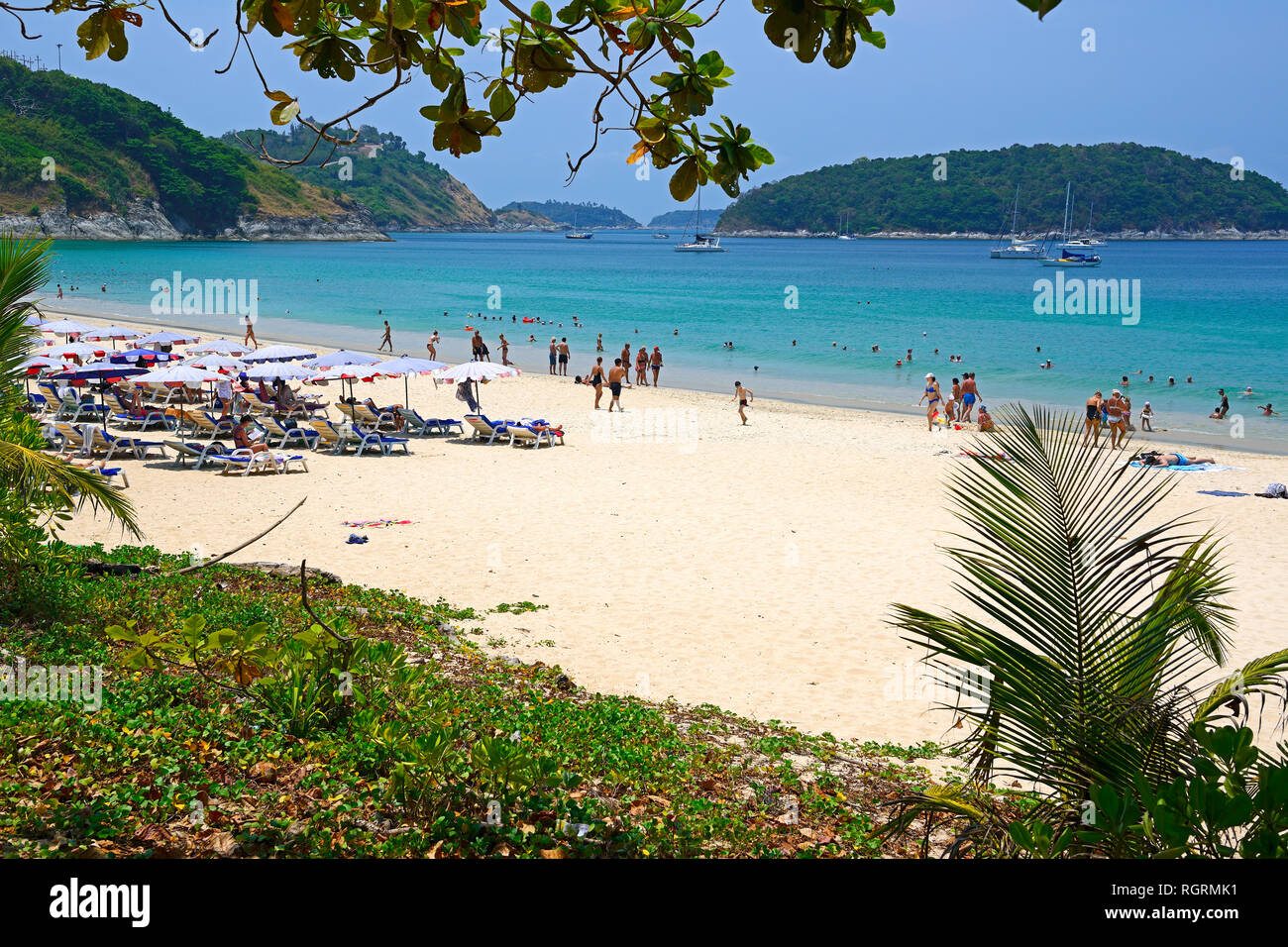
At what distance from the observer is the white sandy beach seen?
→ 26.9 ft

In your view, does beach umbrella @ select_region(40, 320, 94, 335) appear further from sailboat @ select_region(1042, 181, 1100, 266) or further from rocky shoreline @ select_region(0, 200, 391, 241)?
sailboat @ select_region(1042, 181, 1100, 266)

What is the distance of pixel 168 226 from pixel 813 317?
4479 inches

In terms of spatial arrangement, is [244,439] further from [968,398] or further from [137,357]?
[968,398]

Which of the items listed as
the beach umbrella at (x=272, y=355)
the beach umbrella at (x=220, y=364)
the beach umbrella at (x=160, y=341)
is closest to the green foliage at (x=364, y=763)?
the beach umbrella at (x=220, y=364)

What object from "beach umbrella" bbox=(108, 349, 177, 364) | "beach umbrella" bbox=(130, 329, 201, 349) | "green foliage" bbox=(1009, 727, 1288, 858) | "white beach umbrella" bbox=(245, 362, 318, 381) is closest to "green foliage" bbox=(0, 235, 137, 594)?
"green foliage" bbox=(1009, 727, 1288, 858)

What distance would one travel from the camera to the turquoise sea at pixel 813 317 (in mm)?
34312

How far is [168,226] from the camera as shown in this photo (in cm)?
13712

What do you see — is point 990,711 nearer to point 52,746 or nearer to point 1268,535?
point 52,746

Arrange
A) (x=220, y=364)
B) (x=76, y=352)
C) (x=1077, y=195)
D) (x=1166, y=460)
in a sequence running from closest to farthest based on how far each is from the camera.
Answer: (x=1166, y=460), (x=220, y=364), (x=76, y=352), (x=1077, y=195)

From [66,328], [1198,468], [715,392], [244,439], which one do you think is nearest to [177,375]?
[244,439]

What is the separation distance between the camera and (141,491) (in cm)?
1435
